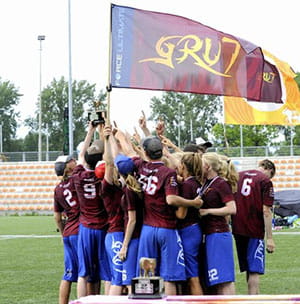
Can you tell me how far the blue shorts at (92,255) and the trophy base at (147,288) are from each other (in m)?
3.30

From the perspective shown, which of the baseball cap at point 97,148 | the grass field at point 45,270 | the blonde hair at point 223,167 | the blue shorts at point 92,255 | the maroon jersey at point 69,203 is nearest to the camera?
the blonde hair at point 223,167

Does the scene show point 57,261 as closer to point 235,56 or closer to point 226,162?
point 235,56

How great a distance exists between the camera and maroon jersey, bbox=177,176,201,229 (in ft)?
27.0

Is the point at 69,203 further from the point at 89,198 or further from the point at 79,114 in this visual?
the point at 79,114

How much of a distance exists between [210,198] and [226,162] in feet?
1.83

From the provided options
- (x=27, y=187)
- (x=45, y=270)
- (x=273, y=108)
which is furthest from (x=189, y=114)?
(x=45, y=270)

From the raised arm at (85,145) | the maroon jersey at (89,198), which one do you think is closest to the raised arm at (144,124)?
the raised arm at (85,145)

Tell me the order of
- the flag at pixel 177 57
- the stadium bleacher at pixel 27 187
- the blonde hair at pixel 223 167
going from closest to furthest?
the blonde hair at pixel 223 167 → the flag at pixel 177 57 → the stadium bleacher at pixel 27 187

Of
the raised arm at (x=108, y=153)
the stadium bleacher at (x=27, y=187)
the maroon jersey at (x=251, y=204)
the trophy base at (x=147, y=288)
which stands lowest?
the stadium bleacher at (x=27, y=187)

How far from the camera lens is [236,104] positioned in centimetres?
2239

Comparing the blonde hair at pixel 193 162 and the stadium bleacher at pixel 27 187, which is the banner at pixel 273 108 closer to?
the blonde hair at pixel 193 162

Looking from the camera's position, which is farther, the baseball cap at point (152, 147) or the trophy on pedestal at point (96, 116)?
the trophy on pedestal at point (96, 116)

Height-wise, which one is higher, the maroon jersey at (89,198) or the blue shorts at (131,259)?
the maroon jersey at (89,198)

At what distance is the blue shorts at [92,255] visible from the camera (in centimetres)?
895
